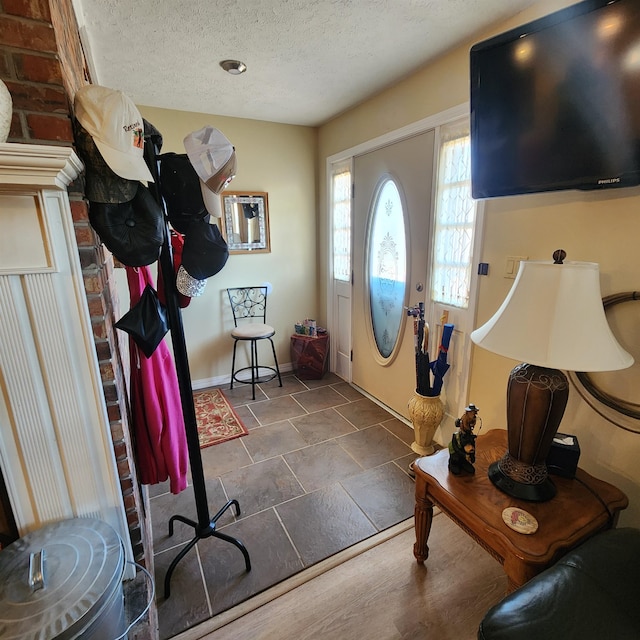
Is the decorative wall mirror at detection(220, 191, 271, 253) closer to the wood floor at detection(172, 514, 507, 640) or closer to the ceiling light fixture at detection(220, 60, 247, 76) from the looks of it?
the ceiling light fixture at detection(220, 60, 247, 76)

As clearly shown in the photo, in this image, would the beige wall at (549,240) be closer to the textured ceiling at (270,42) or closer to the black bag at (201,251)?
the textured ceiling at (270,42)

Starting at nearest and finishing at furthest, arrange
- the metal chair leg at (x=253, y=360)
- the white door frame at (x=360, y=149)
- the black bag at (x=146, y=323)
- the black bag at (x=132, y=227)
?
the black bag at (x=132, y=227) < the black bag at (x=146, y=323) < the white door frame at (x=360, y=149) < the metal chair leg at (x=253, y=360)

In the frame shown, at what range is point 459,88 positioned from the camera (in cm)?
195

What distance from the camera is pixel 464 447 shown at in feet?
4.50

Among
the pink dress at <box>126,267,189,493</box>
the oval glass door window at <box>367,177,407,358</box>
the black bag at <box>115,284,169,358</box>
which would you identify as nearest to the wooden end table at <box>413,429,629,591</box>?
the pink dress at <box>126,267,189,493</box>

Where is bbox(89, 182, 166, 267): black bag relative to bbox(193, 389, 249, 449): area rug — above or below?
above

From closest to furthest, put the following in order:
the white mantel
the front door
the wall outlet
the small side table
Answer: the white mantel → the wall outlet → the front door → the small side table

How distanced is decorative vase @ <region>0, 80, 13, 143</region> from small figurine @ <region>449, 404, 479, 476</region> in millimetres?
1657

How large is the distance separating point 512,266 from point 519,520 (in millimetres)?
1194

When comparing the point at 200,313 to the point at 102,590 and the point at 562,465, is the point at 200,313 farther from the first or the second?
the point at 562,465

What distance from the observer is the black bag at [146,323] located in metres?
1.20

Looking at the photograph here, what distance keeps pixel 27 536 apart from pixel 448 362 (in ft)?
7.06

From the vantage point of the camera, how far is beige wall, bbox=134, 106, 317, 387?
324 centimetres

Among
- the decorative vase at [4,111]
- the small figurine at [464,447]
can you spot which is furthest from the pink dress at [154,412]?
the small figurine at [464,447]
